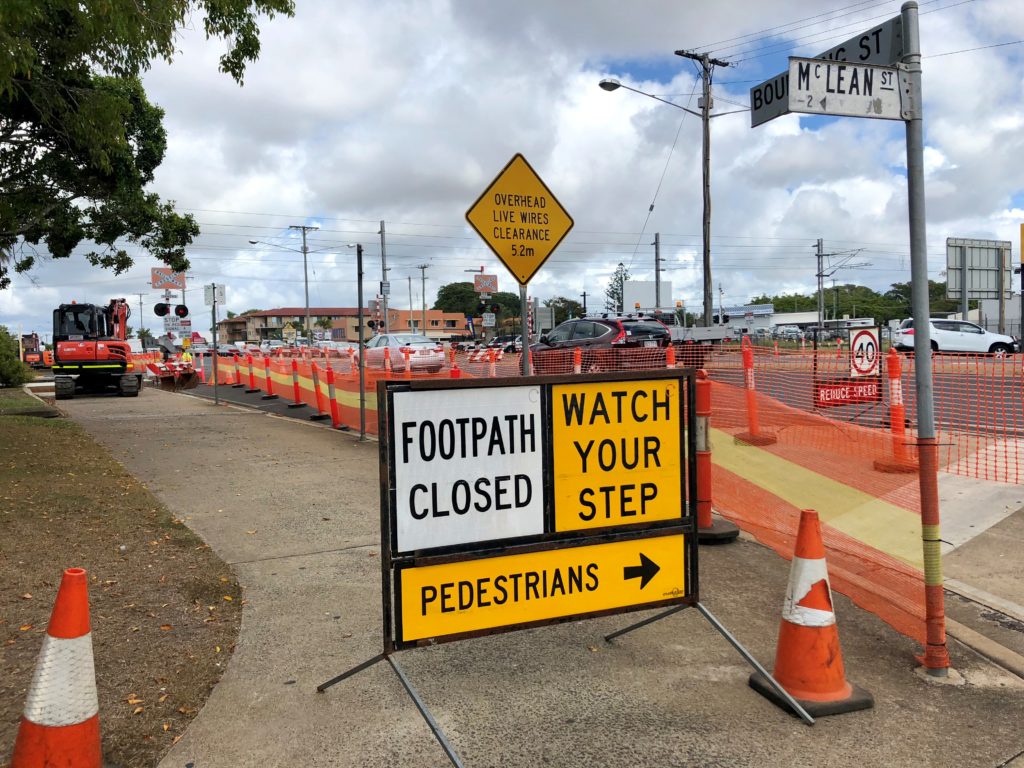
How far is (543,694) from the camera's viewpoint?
3.62 metres

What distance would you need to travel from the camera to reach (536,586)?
3465 mm

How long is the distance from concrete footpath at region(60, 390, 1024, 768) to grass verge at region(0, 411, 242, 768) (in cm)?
16

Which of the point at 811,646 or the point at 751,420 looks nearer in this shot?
the point at 811,646

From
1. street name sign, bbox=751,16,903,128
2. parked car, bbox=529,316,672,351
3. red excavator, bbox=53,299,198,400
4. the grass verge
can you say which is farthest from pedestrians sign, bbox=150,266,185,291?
street name sign, bbox=751,16,903,128

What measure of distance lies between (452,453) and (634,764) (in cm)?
142

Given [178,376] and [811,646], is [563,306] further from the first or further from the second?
[811,646]

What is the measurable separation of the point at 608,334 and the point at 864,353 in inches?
399

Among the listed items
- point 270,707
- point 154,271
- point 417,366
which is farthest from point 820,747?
point 154,271

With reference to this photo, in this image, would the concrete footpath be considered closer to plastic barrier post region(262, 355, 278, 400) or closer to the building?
plastic barrier post region(262, 355, 278, 400)

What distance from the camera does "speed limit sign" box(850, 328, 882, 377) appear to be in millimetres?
9641

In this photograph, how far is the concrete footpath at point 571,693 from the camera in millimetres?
3121

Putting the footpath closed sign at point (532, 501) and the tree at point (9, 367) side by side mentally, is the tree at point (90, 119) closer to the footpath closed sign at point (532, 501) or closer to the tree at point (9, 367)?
the footpath closed sign at point (532, 501)

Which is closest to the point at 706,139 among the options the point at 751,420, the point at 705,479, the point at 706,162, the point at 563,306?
the point at 706,162

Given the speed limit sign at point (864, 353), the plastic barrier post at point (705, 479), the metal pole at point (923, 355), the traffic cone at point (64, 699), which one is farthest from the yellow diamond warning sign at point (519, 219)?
the speed limit sign at point (864, 353)
